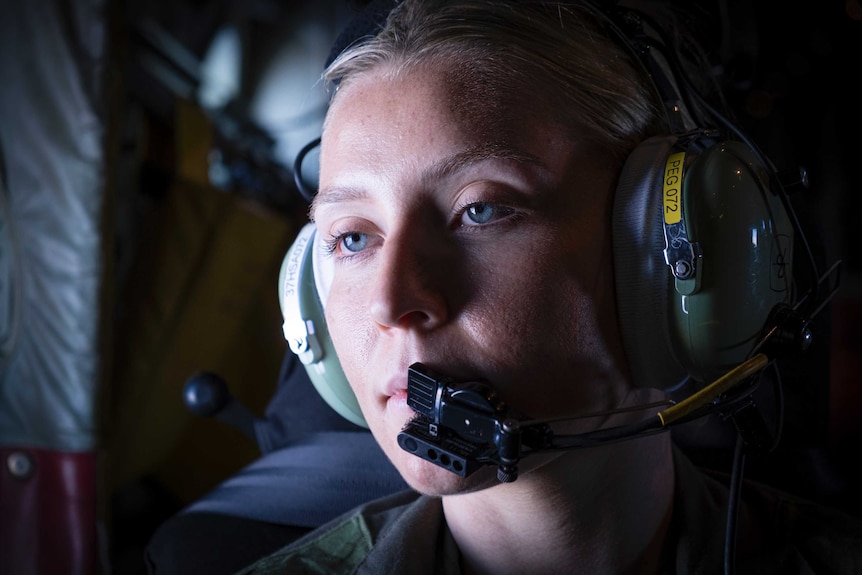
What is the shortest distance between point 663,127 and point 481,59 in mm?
271

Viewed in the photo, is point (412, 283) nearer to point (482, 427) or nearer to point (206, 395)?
point (482, 427)

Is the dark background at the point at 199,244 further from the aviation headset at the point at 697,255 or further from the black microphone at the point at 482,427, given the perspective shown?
the black microphone at the point at 482,427

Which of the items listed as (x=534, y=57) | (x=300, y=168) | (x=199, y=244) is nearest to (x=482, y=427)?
(x=534, y=57)

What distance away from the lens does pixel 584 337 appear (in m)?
0.80

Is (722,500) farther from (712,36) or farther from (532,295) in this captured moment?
(712,36)

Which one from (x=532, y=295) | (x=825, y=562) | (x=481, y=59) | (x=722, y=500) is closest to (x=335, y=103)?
(x=481, y=59)

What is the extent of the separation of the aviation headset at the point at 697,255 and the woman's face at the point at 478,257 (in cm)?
3

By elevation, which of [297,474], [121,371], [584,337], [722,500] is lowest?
[121,371]

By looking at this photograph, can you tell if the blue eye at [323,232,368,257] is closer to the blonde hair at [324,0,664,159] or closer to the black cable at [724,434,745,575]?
the blonde hair at [324,0,664,159]

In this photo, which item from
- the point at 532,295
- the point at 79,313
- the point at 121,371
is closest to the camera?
the point at 532,295

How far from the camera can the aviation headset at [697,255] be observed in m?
0.78

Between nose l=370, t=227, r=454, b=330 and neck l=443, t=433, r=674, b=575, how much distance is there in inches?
9.9

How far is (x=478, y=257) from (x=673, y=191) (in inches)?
9.0

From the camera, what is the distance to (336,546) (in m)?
1.06
